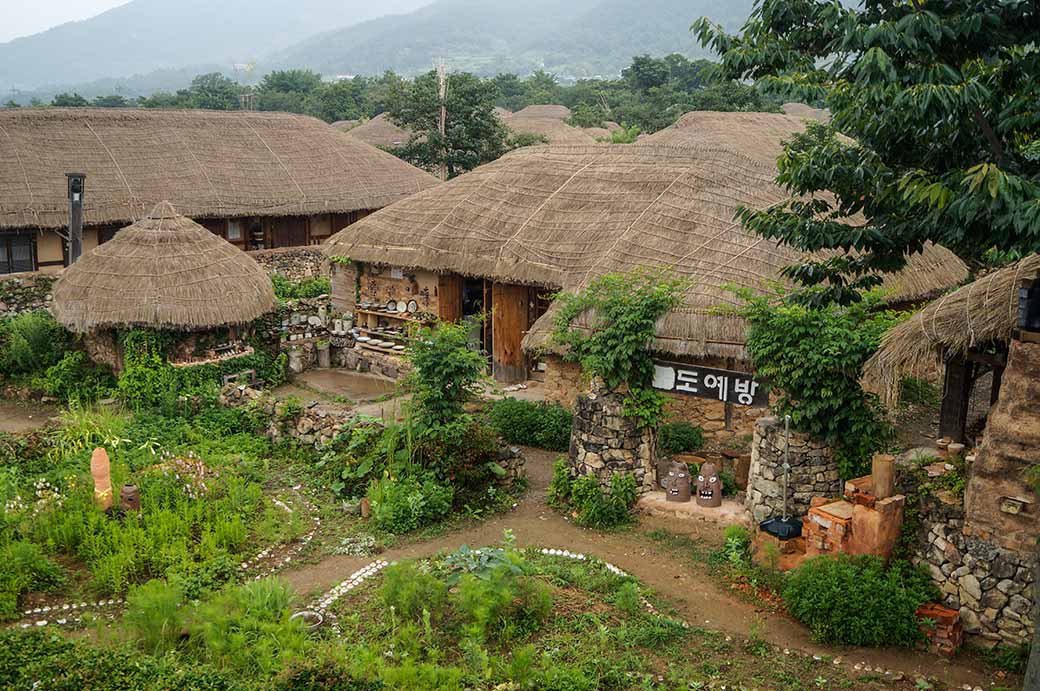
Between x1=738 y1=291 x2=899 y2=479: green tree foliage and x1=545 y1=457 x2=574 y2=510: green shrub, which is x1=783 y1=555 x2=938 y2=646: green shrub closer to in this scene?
x1=738 y1=291 x2=899 y2=479: green tree foliage

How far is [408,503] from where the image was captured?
12.9 meters

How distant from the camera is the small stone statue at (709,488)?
1277 centimetres

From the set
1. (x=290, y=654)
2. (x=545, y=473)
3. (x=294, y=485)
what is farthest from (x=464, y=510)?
(x=290, y=654)

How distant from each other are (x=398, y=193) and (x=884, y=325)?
21.0 metres

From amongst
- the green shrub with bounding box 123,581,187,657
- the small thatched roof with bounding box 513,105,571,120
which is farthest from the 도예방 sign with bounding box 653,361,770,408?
the small thatched roof with bounding box 513,105,571,120

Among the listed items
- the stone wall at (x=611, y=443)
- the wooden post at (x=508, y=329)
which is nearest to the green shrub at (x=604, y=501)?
the stone wall at (x=611, y=443)

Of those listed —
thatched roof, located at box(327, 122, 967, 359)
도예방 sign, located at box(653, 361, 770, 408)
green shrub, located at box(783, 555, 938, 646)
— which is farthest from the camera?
thatched roof, located at box(327, 122, 967, 359)

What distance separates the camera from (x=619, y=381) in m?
13.1

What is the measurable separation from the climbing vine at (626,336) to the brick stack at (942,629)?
443 centimetres

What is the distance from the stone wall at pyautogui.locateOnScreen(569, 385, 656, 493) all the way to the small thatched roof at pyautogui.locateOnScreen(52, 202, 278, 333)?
8475 millimetres

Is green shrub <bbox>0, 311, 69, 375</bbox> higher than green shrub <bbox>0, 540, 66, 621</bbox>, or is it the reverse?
green shrub <bbox>0, 311, 69, 375</bbox>

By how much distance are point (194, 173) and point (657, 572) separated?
20.2m

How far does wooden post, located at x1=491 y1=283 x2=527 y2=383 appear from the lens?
18.9 m

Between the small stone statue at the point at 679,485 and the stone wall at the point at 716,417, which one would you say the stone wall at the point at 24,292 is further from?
the small stone statue at the point at 679,485
